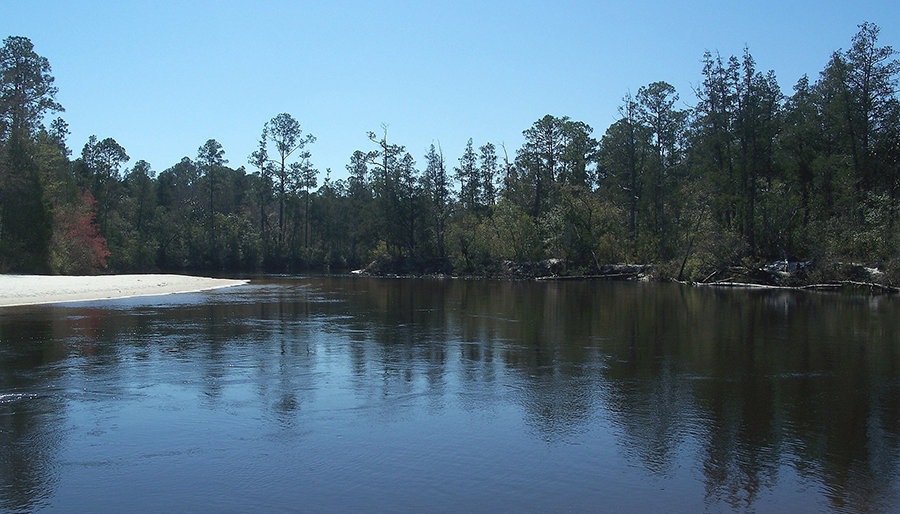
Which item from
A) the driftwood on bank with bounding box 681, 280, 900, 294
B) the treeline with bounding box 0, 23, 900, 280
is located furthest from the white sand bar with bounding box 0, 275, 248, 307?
the driftwood on bank with bounding box 681, 280, 900, 294

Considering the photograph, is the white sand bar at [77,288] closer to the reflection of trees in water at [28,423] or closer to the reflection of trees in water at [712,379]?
the reflection of trees in water at [28,423]

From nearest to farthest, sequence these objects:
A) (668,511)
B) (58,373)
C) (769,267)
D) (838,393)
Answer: (668,511)
(838,393)
(58,373)
(769,267)

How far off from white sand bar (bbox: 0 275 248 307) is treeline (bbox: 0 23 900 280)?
11.0 m

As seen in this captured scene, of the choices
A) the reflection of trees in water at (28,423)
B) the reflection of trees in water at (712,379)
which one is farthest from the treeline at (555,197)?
the reflection of trees in water at (28,423)

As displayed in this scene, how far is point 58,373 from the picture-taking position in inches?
520

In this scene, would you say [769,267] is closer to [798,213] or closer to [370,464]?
[798,213]

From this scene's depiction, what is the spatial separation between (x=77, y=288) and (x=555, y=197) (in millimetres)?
48670

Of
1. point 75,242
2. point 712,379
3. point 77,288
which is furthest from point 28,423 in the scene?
point 75,242

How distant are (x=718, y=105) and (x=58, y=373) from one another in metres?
51.3

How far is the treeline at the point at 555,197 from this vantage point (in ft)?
150

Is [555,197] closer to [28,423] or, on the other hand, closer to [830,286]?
[830,286]

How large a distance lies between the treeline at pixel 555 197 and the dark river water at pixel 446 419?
29248 millimetres

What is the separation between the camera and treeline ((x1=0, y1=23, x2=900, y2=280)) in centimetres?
4569

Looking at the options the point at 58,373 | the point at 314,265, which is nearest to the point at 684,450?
the point at 58,373
